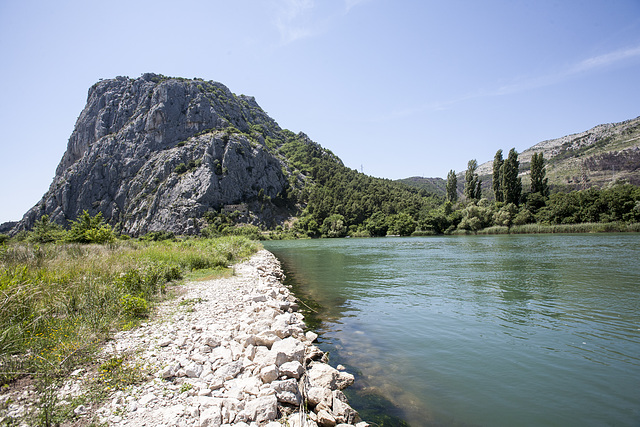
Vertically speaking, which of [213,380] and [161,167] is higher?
[161,167]

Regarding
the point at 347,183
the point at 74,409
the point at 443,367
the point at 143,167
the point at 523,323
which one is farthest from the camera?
the point at 347,183

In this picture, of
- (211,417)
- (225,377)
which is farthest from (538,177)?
(211,417)

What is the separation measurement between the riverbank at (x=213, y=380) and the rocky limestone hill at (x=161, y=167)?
12256cm

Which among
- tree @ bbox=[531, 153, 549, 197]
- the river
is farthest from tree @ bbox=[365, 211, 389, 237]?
the river

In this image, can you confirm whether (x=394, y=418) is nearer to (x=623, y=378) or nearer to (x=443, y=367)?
(x=443, y=367)

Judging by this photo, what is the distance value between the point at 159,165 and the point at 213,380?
509 feet

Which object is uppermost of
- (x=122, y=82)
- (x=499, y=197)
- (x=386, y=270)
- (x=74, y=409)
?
(x=122, y=82)

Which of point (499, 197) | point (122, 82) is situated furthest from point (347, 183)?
point (122, 82)

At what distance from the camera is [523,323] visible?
10648 millimetres

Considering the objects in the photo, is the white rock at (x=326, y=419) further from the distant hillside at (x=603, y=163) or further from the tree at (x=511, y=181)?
the distant hillside at (x=603, y=163)

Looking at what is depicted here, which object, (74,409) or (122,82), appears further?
(122,82)

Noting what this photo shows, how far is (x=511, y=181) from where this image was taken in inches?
3337

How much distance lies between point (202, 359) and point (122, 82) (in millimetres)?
210881

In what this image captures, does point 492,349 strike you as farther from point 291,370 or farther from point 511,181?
point 511,181
